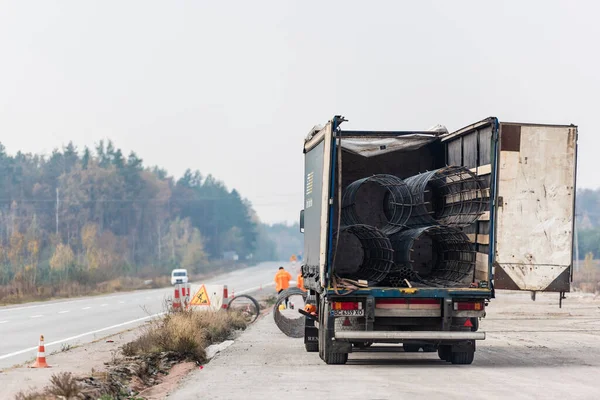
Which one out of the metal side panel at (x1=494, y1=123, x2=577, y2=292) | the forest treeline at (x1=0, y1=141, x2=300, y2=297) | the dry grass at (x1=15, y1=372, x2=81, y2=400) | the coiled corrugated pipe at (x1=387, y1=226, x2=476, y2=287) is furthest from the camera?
the forest treeline at (x1=0, y1=141, x2=300, y2=297)

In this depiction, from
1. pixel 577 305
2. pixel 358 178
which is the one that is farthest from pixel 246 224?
pixel 358 178

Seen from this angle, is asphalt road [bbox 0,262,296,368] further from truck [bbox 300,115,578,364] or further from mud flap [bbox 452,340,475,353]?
mud flap [bbox 452,340,475,353]

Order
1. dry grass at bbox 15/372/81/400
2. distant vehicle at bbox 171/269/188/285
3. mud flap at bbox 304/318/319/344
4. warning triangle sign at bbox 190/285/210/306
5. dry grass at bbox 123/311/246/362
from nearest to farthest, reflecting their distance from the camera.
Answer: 1. dry grass at bbox 15/372/81/400
2. dry grass at bbox 123/311/246/362
3. mud flap at bbox 304/318/319/344
4. warning triangle sign at bbox 190/285/210/306
5. distant vehicle at bbox 171/269/188/285

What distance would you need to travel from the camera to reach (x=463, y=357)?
51.3 ft

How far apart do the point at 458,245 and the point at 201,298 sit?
15203 millimetres

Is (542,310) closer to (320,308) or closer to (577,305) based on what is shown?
(577,305)

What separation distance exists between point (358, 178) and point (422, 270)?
7.86ft

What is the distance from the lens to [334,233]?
1563 centimetres

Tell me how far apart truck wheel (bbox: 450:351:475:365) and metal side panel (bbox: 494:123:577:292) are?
3.99 feet

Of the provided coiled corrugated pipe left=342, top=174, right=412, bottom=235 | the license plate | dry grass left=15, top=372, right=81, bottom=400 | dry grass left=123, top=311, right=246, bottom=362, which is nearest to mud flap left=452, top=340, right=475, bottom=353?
the license plate

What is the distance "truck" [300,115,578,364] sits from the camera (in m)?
15.0

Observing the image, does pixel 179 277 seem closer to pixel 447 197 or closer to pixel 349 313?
pixel 447 197

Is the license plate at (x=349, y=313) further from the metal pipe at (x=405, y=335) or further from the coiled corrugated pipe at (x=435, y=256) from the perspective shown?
the coiled corrugated pipe at (x=435, y=256)

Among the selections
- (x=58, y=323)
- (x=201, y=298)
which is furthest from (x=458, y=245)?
(x=58, y=323)
